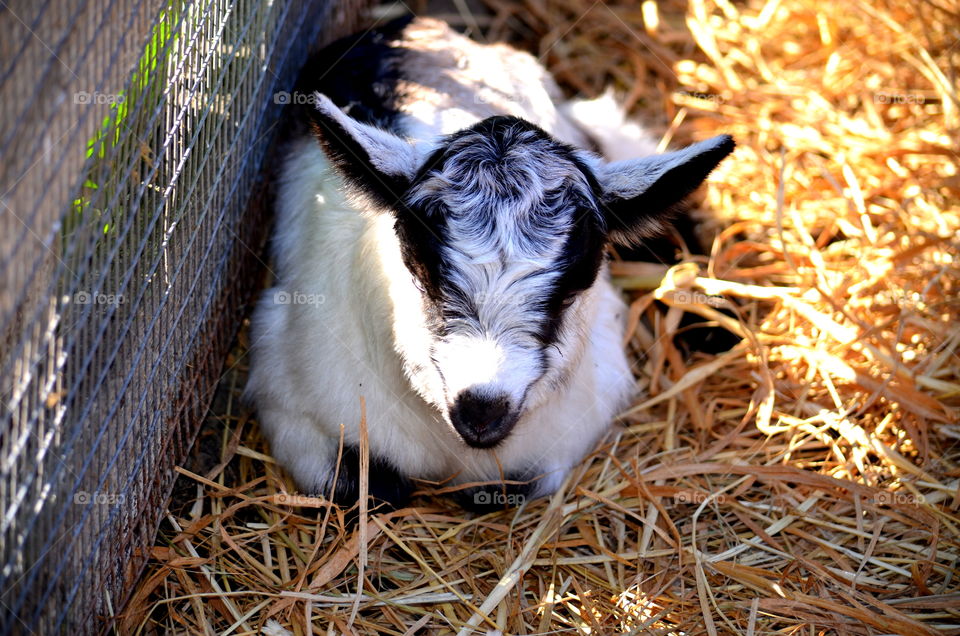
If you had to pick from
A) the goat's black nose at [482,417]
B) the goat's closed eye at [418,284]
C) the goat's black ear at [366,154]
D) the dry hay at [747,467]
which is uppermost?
the goat's black ear at [366,154]

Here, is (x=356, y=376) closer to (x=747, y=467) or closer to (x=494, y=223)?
(x=494, y=223)

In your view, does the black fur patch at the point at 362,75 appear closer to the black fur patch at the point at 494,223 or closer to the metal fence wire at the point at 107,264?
the metal fence wire at the point at 107,264

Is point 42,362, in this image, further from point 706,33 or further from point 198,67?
point 706,33

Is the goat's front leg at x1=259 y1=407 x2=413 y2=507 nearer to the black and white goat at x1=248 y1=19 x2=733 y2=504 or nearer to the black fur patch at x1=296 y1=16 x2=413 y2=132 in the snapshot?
the black and white goat at x1=248 y1=19 x2=733 y2=504

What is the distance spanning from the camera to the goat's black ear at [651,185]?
10.5ft

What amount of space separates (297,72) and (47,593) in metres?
2.91

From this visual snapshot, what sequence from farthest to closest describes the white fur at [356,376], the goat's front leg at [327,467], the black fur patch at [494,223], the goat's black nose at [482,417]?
the goat's front leg at [327,467] < the white fur at [356,376] < the black fur patch at [494,223] < the goat's black nose at [482,417]

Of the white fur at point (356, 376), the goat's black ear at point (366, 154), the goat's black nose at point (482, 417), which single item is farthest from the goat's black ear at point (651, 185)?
the goat's black nose at point (482, 417)

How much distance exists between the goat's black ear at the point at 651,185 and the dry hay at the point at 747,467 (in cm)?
113

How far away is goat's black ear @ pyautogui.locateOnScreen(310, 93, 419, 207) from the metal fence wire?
506mm

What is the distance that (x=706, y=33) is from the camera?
627 centimetres

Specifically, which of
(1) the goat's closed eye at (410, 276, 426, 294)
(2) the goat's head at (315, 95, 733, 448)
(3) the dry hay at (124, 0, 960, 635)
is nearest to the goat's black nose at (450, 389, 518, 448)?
(2) the goat's head at (315, 95, 733, 448)

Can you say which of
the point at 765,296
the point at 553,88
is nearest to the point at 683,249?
the point at 765,296

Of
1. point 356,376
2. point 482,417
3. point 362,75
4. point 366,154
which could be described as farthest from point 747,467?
point 362,75
